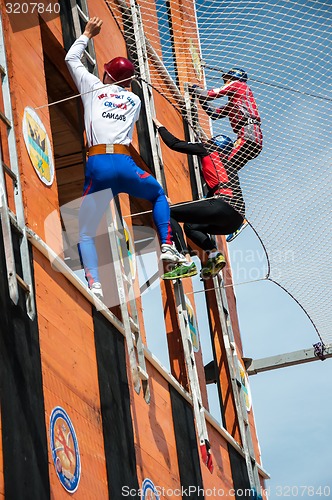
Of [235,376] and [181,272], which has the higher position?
[235,376]

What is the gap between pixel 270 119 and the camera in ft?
41.9

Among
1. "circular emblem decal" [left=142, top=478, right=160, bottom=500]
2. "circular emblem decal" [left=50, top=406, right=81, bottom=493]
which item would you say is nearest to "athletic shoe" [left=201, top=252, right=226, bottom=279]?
"circular emblem decal" [left=142, top=478, right=160, bottom=500]

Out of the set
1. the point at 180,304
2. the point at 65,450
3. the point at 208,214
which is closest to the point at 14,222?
the point at 65,450

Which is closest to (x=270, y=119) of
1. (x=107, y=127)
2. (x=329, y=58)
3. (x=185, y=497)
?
(x=329, y=58)

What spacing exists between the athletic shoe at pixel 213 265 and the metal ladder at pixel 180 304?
0.93 metres

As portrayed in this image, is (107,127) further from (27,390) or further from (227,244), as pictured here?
(227,244)

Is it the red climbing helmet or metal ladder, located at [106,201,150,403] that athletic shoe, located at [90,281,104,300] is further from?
the red climbing helmet

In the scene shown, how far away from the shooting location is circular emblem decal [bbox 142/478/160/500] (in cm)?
1064

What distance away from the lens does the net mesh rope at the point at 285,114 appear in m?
11.7

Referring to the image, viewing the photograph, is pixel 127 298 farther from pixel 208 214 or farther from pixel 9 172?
pixel 9 172

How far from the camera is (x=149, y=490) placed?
10.8 meters

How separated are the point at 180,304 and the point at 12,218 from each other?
139 inches

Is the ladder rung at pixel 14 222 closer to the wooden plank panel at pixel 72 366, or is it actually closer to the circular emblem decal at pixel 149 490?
the wooden plank panel at pixel 72 366

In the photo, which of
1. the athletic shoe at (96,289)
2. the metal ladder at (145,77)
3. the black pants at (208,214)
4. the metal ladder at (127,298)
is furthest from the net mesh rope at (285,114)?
the athletic shoe at (96,289)
